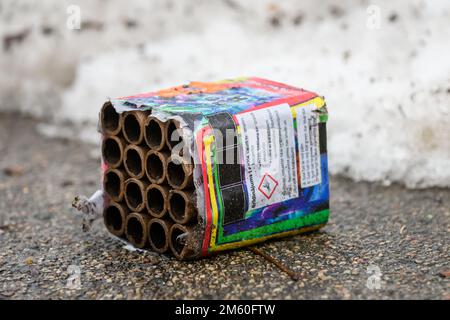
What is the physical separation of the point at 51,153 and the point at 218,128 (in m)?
2.62

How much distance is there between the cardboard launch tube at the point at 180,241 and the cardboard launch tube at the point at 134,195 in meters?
0.20

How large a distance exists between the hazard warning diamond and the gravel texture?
A: 28 cm

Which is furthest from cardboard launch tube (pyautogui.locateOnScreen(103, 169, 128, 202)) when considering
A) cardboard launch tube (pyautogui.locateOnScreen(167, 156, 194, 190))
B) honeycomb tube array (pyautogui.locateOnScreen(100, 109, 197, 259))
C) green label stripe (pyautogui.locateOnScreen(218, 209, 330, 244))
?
green label stripe (pyautogui.locateOnScreen(218, 209, 330, 244))

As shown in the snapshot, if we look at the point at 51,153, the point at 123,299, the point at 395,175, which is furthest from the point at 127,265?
the point at 51,153

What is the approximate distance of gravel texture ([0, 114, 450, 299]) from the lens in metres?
2.61

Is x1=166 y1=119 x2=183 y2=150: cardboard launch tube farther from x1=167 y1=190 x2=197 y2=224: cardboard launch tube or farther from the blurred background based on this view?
the blurred background

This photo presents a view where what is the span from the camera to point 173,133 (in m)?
2.69

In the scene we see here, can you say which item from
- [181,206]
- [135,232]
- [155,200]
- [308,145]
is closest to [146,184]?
[155,200]

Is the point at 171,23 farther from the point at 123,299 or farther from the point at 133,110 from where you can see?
the point at 123,299

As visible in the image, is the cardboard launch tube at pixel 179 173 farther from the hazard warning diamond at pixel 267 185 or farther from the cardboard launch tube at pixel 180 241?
the hazard warning diamond at pixel 267 185

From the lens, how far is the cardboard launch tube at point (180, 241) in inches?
107

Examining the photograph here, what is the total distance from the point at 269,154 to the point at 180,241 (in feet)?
1.72
